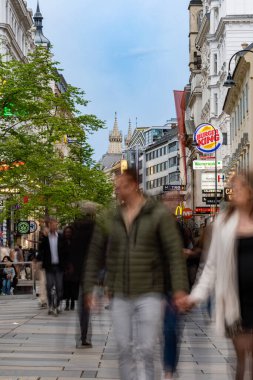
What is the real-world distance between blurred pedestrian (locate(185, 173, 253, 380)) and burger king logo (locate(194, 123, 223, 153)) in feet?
118

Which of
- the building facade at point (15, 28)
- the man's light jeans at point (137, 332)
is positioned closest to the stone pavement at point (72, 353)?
the man's light jeans at point (137, 332)

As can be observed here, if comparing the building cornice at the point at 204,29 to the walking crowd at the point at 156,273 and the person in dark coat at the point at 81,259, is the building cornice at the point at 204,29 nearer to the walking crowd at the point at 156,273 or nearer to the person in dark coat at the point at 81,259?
the person in dark coat at the point at 81,259

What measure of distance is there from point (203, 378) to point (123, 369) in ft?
11.1

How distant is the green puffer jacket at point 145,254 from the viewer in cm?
727

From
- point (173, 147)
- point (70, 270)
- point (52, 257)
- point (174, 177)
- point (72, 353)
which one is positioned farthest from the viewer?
point (173, 147)

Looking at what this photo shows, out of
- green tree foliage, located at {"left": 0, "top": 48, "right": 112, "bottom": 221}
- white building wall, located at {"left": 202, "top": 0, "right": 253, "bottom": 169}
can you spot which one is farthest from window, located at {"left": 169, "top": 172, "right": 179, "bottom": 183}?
green tree foliage, located at {"left": 0, "top": 48, "right": 112, "bottom": 221}

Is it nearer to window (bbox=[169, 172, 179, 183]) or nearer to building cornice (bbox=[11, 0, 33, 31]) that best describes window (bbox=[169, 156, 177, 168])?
window (bbox=[169, 172, 179, 183])

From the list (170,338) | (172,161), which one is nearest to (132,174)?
(170,338)

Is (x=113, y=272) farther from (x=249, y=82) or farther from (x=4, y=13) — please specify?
(x=4, y=13)

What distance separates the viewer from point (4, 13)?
75.9m

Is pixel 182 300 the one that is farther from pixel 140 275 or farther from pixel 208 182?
pixel 208 182

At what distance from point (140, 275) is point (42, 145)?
3813 cm

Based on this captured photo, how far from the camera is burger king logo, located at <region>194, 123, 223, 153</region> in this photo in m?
44.0

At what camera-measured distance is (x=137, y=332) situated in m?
7.34
